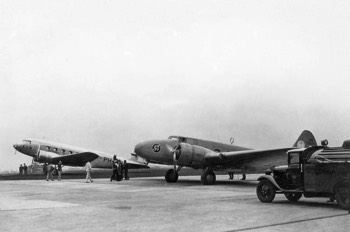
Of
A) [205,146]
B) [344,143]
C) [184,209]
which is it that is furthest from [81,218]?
[205,146]

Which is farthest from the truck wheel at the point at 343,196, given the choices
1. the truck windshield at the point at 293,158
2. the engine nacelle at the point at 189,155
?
the engine nacelle at the point at 189,155

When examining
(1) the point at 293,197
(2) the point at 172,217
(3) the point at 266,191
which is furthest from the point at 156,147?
(2) the point at 172,217

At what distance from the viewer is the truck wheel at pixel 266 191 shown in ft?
47.4

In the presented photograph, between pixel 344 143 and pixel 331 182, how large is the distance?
5.82 ft

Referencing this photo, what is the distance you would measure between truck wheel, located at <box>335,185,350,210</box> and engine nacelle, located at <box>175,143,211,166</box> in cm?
1503

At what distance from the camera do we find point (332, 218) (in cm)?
1045

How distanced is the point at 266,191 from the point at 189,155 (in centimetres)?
1281

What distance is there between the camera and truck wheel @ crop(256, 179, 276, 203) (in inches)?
569

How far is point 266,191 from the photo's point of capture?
14.6 m

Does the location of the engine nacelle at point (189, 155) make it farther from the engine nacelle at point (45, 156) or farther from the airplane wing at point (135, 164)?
the engine nacelle at point (45, 156)

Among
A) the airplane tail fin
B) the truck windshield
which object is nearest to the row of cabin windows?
the airplane tail fin

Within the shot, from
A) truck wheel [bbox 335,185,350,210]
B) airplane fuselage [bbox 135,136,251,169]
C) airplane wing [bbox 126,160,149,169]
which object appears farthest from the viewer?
airplane wing [bbox 126,160,149,169]

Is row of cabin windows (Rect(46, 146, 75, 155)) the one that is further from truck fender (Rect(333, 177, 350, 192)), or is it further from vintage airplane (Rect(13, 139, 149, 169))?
truck fender (Rect(333, 177, 350, 192))

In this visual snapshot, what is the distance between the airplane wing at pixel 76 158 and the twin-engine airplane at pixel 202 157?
68.9 feet
